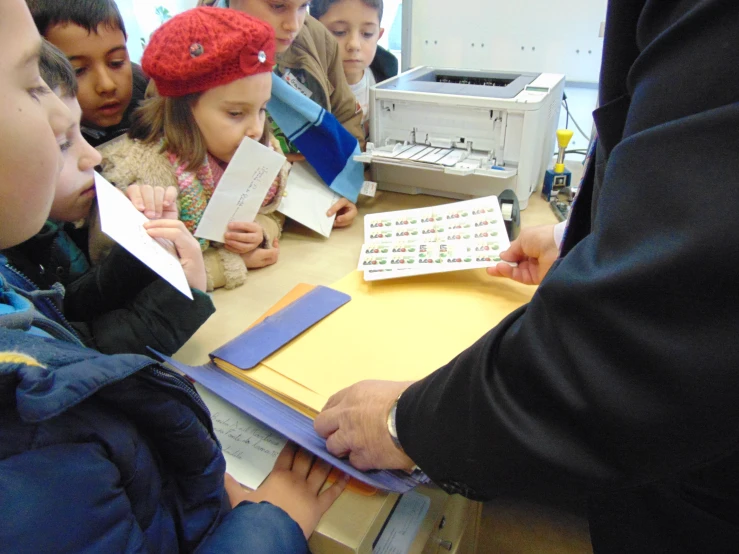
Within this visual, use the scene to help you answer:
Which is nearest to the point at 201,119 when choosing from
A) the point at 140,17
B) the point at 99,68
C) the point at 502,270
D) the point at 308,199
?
the point at 99,68

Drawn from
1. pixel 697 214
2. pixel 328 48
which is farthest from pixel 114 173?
pixel 697 214

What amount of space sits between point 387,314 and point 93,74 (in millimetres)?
673

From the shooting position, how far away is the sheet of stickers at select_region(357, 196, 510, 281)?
34.8 inches

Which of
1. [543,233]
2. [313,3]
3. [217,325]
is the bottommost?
[217,325]

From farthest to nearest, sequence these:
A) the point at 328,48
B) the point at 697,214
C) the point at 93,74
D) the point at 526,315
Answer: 1. the point at 328,48
2. the point at 93,74
3. the point at 526,315
4. the point at 697,214

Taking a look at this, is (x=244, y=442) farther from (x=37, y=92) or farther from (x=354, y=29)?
(x=354, y=29)

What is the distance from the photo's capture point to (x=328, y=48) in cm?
130

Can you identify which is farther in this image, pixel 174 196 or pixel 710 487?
pixel 174 196

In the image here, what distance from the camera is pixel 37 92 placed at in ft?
1.41

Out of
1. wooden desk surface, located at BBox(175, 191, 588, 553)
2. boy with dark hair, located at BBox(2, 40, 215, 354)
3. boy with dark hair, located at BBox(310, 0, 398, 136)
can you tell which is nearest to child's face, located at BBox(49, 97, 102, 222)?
boy with dark hair, located at BBox(2, 40, 215, 354)

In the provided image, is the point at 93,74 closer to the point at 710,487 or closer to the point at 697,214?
the point at 697,214

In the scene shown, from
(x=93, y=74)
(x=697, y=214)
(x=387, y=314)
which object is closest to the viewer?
(x=697, y=214)

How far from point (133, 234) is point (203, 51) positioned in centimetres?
34

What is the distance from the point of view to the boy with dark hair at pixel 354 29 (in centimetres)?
140
